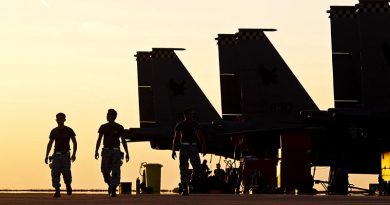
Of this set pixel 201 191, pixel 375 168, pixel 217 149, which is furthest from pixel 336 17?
pixel 217 149

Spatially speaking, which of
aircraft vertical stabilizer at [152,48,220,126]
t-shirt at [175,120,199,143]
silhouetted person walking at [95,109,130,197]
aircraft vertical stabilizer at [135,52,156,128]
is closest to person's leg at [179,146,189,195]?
t-shirt at [175,120,199,143]

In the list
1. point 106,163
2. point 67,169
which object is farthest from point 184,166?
point 67,169

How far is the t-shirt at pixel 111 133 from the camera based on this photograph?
2442 centimetres

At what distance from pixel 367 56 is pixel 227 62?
22586 millimetres

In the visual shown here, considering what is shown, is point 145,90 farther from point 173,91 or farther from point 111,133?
point 111,133

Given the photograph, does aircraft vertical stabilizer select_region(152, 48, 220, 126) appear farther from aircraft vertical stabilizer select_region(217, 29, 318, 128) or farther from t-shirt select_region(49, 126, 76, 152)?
t-shirt select_region(49, 126, 76, 152)

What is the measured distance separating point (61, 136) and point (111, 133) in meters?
1.22

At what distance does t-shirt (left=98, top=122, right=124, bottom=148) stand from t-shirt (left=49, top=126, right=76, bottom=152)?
82 cm

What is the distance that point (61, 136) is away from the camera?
24.9m

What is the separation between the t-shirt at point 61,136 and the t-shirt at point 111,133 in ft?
2.68

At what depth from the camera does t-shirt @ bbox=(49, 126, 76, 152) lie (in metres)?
24.9

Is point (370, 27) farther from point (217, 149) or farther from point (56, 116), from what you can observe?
point (217, 149)

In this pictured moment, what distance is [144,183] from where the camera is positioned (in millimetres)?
42094

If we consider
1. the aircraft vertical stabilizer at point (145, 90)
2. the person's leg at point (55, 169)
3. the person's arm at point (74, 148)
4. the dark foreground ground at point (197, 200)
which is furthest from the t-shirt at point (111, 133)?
the aircraft vertical stabilizer at point (145, 90)
